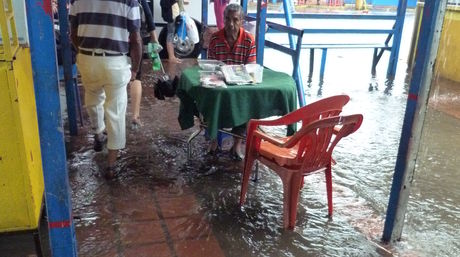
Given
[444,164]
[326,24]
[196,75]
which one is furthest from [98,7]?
[326,24]

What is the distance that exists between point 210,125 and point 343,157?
1644mm

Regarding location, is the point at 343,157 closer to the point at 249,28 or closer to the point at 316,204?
the point at 316,204

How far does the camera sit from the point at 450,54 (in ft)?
26.0

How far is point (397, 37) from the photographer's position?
802cm

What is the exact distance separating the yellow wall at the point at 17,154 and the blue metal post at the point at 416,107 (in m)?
2.17

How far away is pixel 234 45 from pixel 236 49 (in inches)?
1.6

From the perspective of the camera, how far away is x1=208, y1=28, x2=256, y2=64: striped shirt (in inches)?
155

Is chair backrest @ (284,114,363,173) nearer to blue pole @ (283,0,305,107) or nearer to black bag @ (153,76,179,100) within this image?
black bag @ (153,76,179,100)

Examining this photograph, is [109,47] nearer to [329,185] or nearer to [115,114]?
[115,114]

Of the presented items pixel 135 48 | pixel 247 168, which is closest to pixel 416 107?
pixel 247 168

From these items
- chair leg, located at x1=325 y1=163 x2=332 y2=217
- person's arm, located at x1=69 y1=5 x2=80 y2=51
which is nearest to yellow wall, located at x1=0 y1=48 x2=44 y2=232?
person's arm, located at x1=69 y1=5 x2=80 y2=51

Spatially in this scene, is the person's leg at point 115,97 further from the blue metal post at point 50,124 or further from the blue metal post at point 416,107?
the blue metal post at point 416,107

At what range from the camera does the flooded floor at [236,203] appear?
2818 mm

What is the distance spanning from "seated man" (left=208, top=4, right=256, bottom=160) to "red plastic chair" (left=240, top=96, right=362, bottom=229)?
28.2 inches
